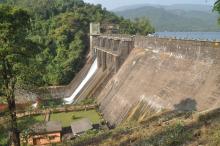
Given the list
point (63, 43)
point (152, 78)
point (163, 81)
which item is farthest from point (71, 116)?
point (63, 43)

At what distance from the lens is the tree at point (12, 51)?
46.5ft

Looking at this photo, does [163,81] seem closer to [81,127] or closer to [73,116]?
[81,127]

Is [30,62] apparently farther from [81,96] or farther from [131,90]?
[81,96]

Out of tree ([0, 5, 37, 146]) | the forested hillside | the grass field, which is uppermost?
tree ([0, 5, 37, 146])

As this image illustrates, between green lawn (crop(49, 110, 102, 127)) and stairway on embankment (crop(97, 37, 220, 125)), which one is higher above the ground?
stairway on embankment (crop(97, 37, 220, 125))

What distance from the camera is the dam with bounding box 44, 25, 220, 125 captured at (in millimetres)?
23875

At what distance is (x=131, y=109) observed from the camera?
30.7 meters

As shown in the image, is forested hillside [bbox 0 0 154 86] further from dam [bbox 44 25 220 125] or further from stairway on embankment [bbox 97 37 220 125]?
stairway on embankment [bbox 97 37 220 125]

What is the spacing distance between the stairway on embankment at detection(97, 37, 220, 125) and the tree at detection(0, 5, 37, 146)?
471 inches

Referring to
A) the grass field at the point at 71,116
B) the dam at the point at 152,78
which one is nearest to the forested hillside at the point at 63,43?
the dam at the point at 152,78

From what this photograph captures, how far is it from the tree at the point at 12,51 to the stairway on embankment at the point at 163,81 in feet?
39.3

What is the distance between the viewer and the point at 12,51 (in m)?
14.4

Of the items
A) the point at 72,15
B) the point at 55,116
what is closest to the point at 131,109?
the point at 55,116

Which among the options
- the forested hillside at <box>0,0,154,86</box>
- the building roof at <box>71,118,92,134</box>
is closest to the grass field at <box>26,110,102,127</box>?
the building roof at <box>71,118,92,134</box>
